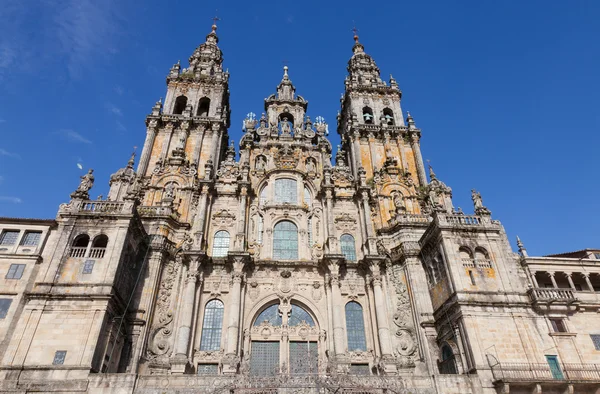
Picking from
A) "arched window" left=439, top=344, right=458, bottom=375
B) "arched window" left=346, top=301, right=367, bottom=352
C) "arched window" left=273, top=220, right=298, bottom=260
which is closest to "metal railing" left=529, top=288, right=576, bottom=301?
"arched window" left=439, top=344, right=458, bottom=375

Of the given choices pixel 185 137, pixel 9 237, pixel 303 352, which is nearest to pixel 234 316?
pixel 303 352

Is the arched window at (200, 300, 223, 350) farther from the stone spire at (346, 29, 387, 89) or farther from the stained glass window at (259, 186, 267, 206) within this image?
the stone spire at (346, 29, 387, 89)

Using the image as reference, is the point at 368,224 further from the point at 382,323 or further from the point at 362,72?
the point at 362,72

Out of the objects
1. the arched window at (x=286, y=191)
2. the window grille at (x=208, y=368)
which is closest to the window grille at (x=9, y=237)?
the window grille at (x=208, y=368)

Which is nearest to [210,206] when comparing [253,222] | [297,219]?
[253,222]

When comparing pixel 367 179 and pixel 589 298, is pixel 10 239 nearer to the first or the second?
pixel 367 179

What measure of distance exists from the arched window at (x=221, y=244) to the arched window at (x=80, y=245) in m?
7.81

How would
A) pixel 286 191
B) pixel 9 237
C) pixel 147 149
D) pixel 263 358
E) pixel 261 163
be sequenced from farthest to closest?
1. pixel 261 163
2. pixel 147 149
3. pixel 286 191
4. pixel 263 358
5. pixel 9 237

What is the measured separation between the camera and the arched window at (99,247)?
2092 centimetres

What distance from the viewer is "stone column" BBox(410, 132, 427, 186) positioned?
31453 millimetres

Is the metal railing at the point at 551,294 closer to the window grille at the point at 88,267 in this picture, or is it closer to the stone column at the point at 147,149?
the window grille at the point at 88,267

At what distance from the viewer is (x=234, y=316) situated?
23250 millimetres

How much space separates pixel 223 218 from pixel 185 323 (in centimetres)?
807

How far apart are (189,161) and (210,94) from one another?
8.34 metres
